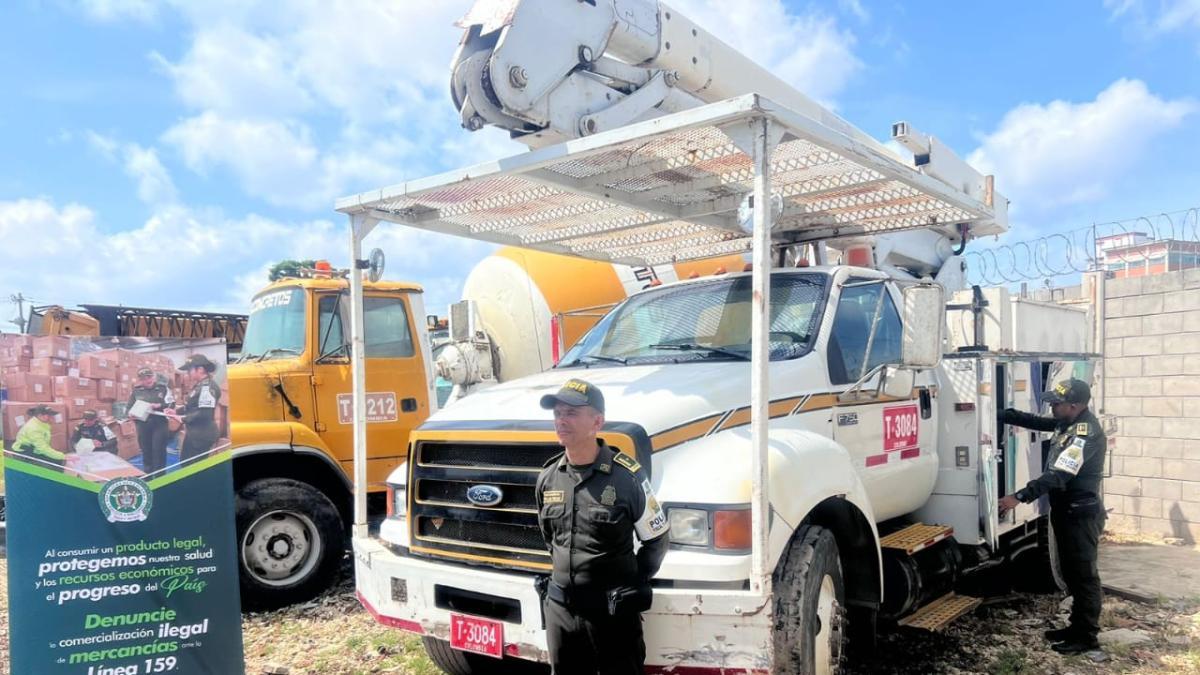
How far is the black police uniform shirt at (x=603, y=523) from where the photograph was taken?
299cm

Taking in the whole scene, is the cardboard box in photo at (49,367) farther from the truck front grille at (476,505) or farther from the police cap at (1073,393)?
the police cap at (1073,393)

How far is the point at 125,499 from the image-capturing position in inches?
166

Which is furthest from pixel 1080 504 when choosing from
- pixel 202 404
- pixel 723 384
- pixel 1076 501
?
pixel 202 404

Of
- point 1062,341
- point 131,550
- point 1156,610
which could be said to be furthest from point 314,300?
point 1156,610

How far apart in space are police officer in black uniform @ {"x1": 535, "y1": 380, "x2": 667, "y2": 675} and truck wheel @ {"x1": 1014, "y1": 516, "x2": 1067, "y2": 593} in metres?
4.54

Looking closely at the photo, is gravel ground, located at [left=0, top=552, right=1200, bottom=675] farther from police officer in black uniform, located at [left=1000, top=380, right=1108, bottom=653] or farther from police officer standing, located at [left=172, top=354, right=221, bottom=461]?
police officer standing, located at [left=172, top=354, right=221, bottom=461]

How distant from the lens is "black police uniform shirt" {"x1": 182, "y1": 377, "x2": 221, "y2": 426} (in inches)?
174

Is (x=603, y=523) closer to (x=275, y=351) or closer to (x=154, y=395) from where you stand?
(x=154, y=395)

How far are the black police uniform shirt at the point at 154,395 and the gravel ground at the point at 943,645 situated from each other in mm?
1771

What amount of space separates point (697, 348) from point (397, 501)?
1.75m

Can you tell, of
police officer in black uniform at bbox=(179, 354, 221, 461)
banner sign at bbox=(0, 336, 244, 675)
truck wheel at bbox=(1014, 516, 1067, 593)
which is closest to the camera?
banner sign at bbox=(0, 336, 244, 675)

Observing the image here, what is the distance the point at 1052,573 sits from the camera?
20.8ft

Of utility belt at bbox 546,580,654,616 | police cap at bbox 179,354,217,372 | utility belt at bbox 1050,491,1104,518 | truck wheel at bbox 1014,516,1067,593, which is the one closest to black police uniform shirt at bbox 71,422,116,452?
police cap at bbox 179,354,217,372

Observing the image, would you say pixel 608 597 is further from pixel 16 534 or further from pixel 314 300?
pixel 314 300
